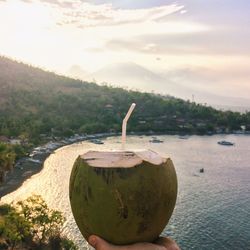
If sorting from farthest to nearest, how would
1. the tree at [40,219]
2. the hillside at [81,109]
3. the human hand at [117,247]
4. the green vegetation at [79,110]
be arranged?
the hillside at [81,109] < the green vegetation at [79,110] < the tree at [40,219] < the human hand at [117,247]

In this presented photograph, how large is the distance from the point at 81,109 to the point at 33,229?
7754cm

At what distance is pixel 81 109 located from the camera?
107625 mm

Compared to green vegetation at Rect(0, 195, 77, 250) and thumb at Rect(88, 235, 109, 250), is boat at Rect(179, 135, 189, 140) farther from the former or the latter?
thumb at Rect(88, 235, 109, 250)

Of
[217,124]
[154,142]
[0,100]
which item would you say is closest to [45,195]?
[154,142]

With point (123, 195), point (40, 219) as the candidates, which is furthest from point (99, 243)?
point (40, 219)

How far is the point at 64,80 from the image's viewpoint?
127m

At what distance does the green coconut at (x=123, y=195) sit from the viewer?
4383 mm

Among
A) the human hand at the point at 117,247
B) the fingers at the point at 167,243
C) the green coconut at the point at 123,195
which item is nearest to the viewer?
the green coconut at the point at 123,195

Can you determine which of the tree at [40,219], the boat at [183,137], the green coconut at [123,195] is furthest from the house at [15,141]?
the green coconut at [123,195]

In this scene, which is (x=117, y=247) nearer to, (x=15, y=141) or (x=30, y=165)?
(x=30, y=165)

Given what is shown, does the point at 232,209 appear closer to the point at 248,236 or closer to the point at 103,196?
the point at 248,236

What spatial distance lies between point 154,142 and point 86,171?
8253cm

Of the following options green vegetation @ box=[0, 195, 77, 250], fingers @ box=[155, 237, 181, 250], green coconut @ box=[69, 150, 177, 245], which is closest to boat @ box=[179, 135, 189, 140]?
green vegetation @ box=[0, 195, 77, 250]

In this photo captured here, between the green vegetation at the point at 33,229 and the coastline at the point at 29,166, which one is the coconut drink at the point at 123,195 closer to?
the green vegetation at the point at 33,229
